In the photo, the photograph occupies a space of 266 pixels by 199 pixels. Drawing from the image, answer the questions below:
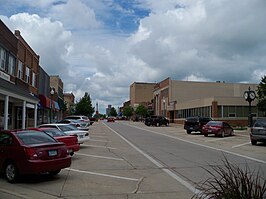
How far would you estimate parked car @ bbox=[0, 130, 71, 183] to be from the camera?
9.34 metres

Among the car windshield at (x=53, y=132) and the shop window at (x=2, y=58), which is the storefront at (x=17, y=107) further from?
the car windshield at (x=53, y=132)

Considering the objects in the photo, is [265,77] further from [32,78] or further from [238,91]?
[238,91]

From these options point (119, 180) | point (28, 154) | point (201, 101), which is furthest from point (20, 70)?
point (201, 101)

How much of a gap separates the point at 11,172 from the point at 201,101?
1989 inches

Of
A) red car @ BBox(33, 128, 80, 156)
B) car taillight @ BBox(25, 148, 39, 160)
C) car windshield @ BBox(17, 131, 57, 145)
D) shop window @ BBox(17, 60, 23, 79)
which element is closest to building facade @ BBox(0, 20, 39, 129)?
shop window @ BBox(17, 60, 23, 79)

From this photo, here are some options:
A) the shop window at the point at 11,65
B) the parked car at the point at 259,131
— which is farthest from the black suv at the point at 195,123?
the shop window at the point at 11,65

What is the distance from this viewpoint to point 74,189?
28.8ft

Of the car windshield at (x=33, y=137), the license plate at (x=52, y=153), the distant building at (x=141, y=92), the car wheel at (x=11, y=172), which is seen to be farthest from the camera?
the distant building at (x=141, y=92)

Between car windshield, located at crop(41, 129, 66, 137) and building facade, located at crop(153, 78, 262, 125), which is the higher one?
building facade, located at crop(153, 78, 262, 125)

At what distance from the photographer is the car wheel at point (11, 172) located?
9.57 m

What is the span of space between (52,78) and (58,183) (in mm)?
65171

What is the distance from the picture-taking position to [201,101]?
190 ft

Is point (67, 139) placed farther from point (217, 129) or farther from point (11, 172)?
point (217, 129)

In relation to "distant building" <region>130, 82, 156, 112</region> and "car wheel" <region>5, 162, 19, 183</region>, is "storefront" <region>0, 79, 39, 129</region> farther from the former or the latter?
"distant building" <region>130, 82, 156, 112</region>
